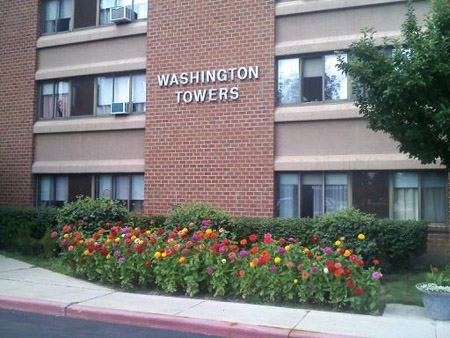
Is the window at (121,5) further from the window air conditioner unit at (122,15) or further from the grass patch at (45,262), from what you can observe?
the grass patch at (45,262)

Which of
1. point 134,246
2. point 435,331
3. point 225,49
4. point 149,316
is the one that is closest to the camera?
point 435,331

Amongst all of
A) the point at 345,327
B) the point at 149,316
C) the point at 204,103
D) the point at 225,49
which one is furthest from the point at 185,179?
the point at 345,327

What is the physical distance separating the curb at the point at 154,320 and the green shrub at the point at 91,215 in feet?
12.9

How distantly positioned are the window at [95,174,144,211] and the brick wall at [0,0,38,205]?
2.46m

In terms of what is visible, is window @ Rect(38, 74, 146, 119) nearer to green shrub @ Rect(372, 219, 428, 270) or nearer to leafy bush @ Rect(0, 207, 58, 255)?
leafy bush @ Rect(0, 207, 58, 255)

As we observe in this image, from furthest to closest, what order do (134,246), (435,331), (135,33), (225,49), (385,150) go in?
(135,33)
(225,49)
(385,150)
(134,246)
(435,331)

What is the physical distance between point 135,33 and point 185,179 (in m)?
4.46

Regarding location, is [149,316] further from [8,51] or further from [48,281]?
[8,51]

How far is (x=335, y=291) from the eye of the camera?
8.68 m

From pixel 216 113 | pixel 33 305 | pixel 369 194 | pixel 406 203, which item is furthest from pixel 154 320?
pixel 216 113

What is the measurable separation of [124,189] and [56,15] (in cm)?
602

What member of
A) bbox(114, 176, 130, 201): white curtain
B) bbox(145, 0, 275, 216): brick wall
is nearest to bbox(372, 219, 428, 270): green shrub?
bbox(145, 0, 275, 216): brick wall

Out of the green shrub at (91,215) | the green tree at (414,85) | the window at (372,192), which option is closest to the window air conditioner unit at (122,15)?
the green shrub at (91,215)

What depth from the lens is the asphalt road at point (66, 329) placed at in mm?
7637
